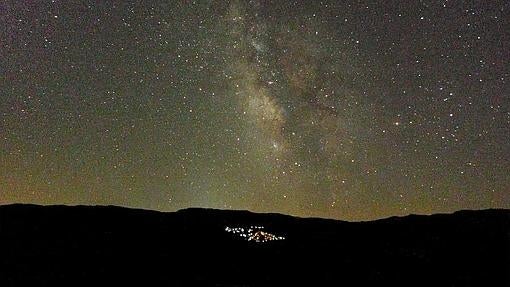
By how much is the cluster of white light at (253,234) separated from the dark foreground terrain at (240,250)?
4 centimetres

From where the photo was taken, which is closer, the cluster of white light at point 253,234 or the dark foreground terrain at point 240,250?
the dark foreground terrain at point 240,250

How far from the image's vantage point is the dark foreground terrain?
1314cm

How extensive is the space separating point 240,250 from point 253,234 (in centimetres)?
232

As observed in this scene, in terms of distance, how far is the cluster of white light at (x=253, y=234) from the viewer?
17656 mm

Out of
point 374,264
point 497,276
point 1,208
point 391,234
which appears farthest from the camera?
point 1,208

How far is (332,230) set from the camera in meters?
18.9

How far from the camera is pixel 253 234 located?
18328mm

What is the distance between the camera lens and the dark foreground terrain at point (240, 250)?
43.1ft

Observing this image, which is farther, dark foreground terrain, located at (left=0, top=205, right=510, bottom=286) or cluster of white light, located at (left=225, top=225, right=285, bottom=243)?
cluster of white light, located at (left=225, top=225, right=285, bottom=243)

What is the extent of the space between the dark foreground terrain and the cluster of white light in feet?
0.14

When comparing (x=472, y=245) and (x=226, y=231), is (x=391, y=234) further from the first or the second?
(x=226, y=231)

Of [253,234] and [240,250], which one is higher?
[253,234]

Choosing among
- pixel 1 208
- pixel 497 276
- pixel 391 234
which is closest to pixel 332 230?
pixel 391 234

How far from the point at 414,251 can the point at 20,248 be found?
40.1 feet
